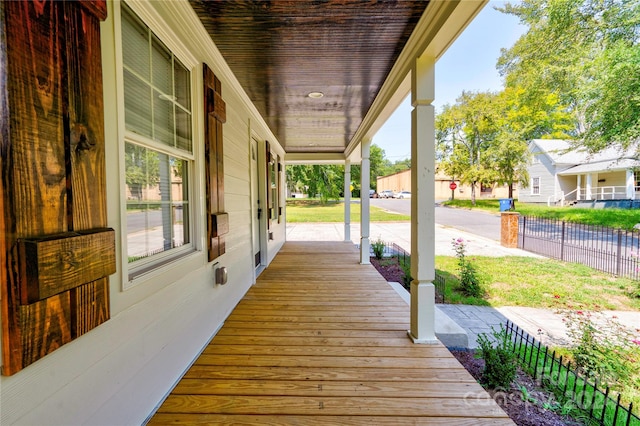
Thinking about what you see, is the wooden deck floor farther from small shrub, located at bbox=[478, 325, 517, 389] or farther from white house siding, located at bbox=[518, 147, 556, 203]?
white house siding, located at bbox=[518, 147, 556, 203]

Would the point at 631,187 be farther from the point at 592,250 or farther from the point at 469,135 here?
the point at 592,250

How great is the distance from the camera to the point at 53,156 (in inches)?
36.9

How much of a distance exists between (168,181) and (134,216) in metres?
0.43

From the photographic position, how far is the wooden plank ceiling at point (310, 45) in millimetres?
1757

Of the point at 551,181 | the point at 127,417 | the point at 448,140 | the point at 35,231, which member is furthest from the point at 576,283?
the point at 448,140

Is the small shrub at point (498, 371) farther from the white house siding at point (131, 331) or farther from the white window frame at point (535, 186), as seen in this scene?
the white window frame at point (535, 186)

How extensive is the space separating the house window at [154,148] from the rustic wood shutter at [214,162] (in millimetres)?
156

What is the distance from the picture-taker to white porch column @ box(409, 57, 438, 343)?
218cm

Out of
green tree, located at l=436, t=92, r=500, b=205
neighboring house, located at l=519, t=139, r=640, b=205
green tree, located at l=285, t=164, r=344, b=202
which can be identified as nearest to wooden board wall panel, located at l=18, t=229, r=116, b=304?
neighboring house, located at l=519, t=139, r=640, b=205

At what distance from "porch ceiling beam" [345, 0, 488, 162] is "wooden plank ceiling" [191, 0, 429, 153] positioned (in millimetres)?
66

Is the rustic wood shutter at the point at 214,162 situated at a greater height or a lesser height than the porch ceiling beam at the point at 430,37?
lesser

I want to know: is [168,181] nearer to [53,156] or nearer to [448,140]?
[53,156]

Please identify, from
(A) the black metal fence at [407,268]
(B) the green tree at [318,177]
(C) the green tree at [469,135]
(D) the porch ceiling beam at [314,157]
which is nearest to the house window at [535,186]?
(C) the green tree at [469,135]

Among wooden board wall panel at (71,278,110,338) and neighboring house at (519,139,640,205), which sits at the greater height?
neighboring house at (519,139,640,205)
